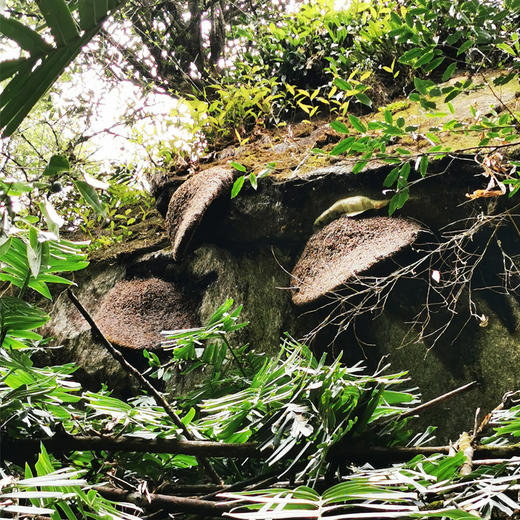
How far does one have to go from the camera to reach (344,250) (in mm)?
1953

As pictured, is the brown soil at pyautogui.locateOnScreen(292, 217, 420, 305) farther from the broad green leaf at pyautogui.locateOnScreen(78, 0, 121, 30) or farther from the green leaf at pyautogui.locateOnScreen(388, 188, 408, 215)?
the broad green leaf at pyautogui.locateOnScreen(78, 0, 121, 30)

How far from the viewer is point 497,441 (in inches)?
35.2

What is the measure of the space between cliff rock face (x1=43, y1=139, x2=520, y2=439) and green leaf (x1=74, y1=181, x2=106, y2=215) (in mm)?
1241

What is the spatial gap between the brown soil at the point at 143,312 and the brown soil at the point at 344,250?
74 centimetres

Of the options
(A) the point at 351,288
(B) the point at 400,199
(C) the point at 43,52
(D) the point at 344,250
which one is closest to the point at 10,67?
(C) the point at 43,52

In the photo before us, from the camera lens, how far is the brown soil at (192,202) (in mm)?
2264

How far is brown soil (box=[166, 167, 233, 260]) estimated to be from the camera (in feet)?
7.43

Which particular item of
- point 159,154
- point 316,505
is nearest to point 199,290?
point 159,154

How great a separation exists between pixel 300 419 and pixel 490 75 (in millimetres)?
2278

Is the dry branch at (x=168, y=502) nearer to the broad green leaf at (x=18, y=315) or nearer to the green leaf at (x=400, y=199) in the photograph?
the broad green leaf at (x=18, y=315)

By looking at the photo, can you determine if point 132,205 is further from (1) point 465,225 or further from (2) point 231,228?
(1) point 465,225

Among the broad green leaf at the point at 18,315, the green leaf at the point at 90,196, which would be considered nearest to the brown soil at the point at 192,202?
the broad green leaf at the point at 18,315

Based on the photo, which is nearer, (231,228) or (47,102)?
(231,228)

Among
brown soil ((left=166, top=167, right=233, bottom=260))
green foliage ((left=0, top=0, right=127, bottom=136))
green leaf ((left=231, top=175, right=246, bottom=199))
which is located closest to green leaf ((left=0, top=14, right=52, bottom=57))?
green foliage ((left=0, top=0, right=127, bottom=136))
